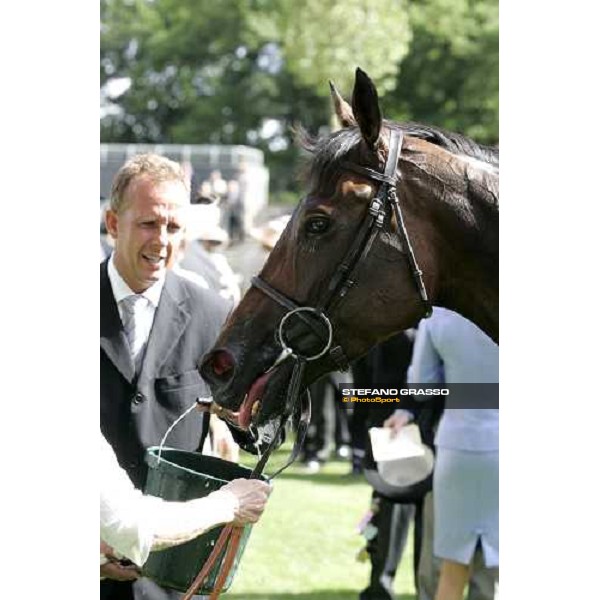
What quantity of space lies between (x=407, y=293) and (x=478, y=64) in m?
6.31

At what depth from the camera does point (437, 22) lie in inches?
318

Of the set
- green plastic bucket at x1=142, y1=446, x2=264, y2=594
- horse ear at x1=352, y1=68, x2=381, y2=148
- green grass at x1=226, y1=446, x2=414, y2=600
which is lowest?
green grass at x1=226, y1=446, x2=414, y2=600

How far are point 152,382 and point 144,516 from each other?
0.67 m

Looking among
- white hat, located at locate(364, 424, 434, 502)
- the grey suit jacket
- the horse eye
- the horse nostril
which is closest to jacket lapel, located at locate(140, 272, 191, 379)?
the grey suit jacket

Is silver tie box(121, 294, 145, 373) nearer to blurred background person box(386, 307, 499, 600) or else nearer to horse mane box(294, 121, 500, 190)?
horse mane box(294, 121, 500, 190)

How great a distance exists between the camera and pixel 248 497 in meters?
2.79

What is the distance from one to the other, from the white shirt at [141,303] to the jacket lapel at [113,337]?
0.04 metres

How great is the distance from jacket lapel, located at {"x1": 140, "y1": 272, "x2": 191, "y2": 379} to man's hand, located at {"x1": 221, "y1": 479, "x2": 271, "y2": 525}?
593mm

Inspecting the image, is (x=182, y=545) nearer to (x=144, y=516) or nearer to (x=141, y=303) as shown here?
(x=144, y=516)

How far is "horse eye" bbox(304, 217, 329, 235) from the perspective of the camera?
9.48 ft

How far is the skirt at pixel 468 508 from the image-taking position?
14.6 ft
